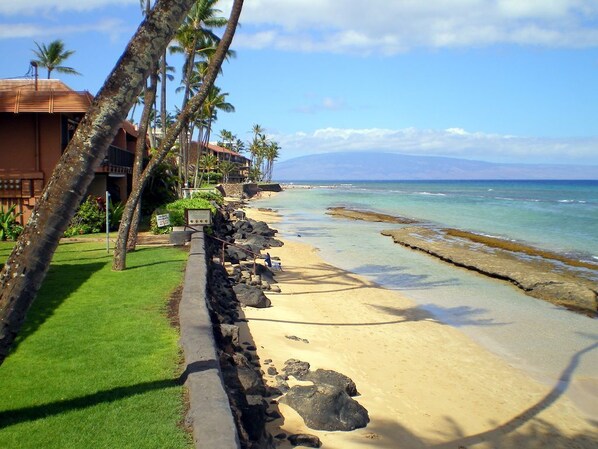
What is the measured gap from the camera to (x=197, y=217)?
1739cm

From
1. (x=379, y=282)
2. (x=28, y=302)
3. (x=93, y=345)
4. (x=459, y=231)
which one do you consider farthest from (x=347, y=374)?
(x=459, y=231)

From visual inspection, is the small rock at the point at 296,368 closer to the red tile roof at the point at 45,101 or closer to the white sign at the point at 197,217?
the white sign at the point at 197,217

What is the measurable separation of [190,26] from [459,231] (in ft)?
67.8

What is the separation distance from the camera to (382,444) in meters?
6.99

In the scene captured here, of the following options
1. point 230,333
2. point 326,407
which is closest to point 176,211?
point 230,333

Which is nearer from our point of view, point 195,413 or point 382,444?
point 195,413

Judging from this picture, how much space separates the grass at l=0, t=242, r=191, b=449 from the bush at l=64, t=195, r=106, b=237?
858cm

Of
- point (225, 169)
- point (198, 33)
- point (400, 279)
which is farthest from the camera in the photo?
point (225, 169)

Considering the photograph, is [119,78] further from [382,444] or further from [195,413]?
[382,444]

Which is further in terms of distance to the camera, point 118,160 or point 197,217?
point 118,160

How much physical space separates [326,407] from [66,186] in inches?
186

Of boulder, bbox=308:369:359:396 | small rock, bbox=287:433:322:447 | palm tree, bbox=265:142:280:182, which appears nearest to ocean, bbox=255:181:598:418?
boulder, bbox=308:369:359:396

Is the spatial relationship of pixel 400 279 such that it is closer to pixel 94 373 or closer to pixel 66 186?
pixel 94 373

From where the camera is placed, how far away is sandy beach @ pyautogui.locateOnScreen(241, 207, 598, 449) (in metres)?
7.40
